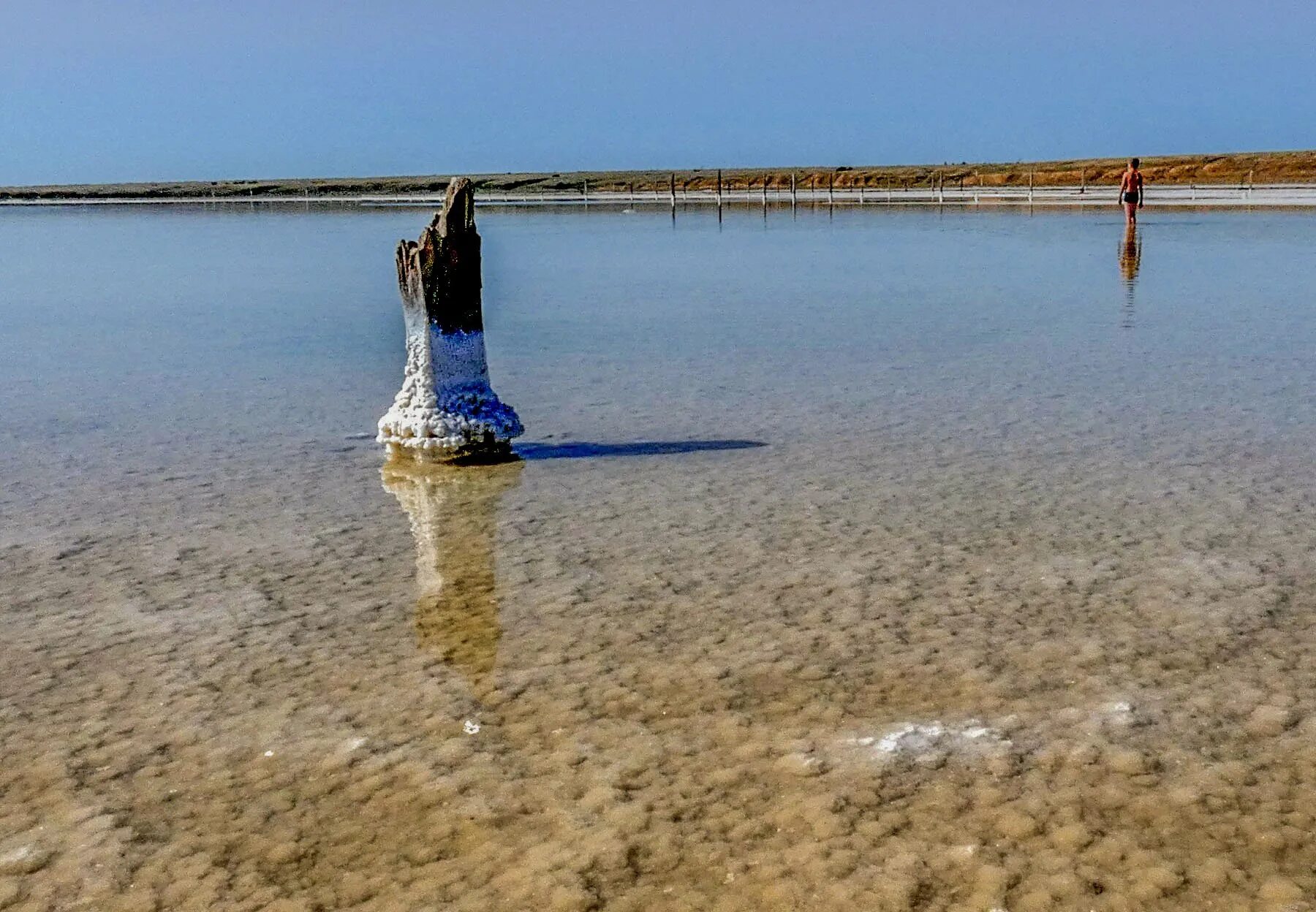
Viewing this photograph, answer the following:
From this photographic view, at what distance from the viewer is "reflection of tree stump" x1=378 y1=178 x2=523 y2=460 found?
8398 mm

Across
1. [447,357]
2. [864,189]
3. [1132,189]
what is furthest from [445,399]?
[864,189]

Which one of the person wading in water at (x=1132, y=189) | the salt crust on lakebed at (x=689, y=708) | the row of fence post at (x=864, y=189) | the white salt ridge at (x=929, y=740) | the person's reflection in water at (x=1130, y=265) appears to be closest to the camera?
the salt crust on lakebed at (x=689, y=708)

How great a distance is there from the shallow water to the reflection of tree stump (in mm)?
242

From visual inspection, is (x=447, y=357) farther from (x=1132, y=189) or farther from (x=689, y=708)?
(x=1132, y=189)

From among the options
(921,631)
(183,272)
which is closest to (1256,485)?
(921,631)

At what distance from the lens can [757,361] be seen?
12.6 m

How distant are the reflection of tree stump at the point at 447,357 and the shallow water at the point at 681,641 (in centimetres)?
24

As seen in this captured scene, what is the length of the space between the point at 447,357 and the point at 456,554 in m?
2.19

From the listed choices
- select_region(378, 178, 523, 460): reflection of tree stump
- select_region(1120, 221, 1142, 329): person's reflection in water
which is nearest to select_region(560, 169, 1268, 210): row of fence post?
select_region(1120, 221, 1142, 329): person's reflection in water

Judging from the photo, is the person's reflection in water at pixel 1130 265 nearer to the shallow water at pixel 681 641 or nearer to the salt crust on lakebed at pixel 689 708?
the shallow water at pixel 681 641

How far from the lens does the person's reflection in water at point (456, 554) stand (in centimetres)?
525

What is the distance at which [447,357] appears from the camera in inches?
332

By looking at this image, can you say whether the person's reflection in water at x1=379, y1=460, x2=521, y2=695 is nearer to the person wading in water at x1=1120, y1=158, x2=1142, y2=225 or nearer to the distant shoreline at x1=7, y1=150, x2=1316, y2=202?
the person wading in water at x1=1120, y1=158, x2=1142, y2=225

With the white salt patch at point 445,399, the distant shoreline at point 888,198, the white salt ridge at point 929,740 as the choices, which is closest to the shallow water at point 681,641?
→ the white salt ridge at point 929,740
